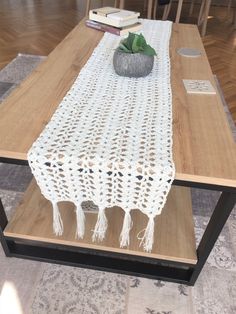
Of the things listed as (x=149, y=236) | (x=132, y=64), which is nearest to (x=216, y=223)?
(x=149, y=236)

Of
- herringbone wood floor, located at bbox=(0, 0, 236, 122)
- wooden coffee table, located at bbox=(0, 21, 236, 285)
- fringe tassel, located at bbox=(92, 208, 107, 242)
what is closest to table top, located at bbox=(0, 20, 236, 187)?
wooden coffee table, located at bbox=(0, 21, 236, 285)

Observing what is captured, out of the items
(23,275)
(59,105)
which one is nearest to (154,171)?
(59,105)

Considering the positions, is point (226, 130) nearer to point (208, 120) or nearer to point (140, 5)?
point (208, 120)

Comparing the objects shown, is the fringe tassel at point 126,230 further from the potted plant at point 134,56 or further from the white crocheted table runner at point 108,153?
the potted plant at point 134,56

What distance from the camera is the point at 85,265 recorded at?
101 cm

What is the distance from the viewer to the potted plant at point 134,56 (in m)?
1.05

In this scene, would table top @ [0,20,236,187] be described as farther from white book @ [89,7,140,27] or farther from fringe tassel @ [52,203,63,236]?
white book @ [89,7,140,27]

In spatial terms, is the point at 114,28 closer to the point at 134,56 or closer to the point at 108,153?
the point at 134,56

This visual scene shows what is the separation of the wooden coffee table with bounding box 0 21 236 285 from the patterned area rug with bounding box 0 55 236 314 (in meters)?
0.03

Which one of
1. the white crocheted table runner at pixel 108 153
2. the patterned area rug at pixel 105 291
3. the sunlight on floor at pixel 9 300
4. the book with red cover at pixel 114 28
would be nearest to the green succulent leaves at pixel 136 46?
the white crocheted table runner at pixel 108 153

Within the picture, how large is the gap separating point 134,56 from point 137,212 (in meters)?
0.56

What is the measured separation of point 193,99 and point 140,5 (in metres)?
3.72

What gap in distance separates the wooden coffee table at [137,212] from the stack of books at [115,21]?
19.3 inches

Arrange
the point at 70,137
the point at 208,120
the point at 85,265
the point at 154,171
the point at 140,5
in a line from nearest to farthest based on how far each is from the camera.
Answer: the point at 154,171 < the point at 70,137 < the point at 208,120 < the point at 85,265 < the point at 140,5
